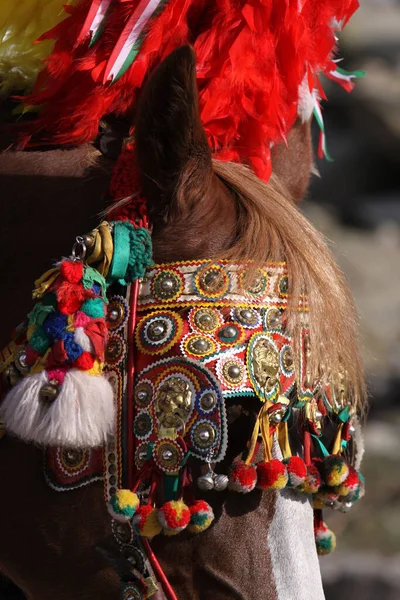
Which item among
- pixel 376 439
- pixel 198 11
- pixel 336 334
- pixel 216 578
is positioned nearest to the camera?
pixel 216 578

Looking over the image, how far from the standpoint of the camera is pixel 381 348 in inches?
235

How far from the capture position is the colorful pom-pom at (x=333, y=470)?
141cm

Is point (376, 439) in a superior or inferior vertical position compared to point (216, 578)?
inferior

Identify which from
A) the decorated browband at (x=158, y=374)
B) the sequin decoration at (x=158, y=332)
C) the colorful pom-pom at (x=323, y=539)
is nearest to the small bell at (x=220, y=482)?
the decorated browband at (x=158, y=374)

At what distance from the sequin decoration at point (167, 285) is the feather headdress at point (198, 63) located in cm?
40

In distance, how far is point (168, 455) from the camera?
127 cm

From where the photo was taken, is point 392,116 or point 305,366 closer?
point 305,366

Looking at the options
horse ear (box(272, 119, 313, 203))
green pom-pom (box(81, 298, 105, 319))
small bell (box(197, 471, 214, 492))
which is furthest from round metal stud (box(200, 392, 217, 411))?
horse ear (box(272, 119, 313, 203))

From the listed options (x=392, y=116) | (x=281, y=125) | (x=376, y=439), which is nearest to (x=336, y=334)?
(x=281, y=125)

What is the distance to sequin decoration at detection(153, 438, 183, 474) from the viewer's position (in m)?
1.27

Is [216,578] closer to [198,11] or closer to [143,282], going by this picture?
[143,282]

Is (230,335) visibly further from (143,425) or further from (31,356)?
(31,356)

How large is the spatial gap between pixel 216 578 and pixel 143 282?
1.56ft

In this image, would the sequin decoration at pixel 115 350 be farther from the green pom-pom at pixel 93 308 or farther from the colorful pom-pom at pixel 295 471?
the colorful pom-pom at pixel 295 471
